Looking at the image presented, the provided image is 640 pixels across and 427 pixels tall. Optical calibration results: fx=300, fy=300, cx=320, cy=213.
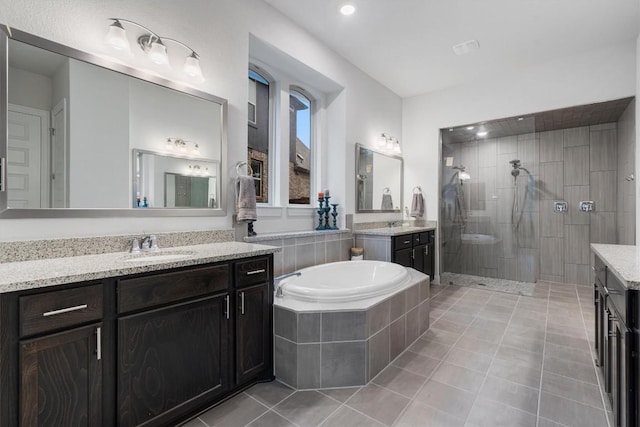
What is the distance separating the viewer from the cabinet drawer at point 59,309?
1082 millimetres

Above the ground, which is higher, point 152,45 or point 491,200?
point 152,45

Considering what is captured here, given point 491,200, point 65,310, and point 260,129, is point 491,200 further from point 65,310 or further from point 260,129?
point 65,310

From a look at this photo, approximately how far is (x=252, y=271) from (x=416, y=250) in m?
2.66

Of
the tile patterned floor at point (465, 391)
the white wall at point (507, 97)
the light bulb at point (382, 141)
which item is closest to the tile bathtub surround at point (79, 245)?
the tile patterned floor at point (465, 391)

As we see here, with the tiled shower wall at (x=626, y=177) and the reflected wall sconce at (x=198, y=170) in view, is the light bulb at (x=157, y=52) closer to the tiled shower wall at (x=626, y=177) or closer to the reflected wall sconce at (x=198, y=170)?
the reflected wall sconce at (x=198, y=170)

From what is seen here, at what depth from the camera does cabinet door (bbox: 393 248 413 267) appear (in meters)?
3.49

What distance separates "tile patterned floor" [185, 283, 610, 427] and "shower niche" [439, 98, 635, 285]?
1619 mm

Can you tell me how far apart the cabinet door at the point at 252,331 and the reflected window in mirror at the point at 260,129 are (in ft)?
4.60

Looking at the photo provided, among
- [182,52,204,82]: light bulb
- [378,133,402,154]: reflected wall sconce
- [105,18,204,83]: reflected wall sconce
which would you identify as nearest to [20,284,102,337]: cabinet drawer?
[105,18,204,83]: reflected wall sconce

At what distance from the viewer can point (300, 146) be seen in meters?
3.62

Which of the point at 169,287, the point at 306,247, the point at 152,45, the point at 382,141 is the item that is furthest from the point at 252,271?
the point at 382,141

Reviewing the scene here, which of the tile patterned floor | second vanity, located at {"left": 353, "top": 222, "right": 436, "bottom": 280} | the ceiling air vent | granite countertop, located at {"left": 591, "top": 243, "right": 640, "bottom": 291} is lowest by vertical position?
the tile patterned floor

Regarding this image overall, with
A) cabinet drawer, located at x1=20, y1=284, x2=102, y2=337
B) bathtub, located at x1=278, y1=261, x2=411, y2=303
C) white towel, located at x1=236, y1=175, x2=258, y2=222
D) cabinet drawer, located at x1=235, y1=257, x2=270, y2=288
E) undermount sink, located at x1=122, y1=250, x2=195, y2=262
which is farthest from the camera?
white towel, located at x1=236, y1=175, x2=258, y2=222

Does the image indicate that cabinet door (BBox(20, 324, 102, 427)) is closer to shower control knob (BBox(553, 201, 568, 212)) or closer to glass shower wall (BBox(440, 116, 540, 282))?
glass shower wall (BBox(440, 116, 540, 282))
